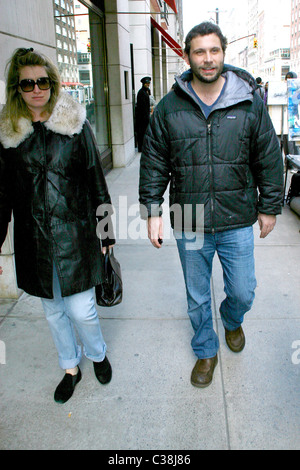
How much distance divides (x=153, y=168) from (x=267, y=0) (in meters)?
156

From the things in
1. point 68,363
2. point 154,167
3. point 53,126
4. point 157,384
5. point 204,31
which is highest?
point 204,31

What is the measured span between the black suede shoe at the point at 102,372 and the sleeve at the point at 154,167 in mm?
1017

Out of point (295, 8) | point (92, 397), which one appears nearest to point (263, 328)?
point (92, 397)

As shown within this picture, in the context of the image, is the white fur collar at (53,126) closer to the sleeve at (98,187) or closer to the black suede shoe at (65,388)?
the sleeve at (98,187)

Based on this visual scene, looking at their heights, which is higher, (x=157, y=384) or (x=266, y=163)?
(x=266, y=163)

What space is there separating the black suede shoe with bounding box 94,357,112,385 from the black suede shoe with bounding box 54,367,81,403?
5.5 inches

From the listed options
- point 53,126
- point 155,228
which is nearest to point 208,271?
point 155,228

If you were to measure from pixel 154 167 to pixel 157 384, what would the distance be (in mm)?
1390

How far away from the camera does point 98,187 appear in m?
2.58

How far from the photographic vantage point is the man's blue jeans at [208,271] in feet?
8.76

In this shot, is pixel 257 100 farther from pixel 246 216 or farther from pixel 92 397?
pixel 92 397

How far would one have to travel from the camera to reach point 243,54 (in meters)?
176

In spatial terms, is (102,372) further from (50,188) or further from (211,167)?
(211,167)

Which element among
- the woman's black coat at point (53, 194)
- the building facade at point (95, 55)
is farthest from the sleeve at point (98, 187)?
the building facade at point (95, 55)
